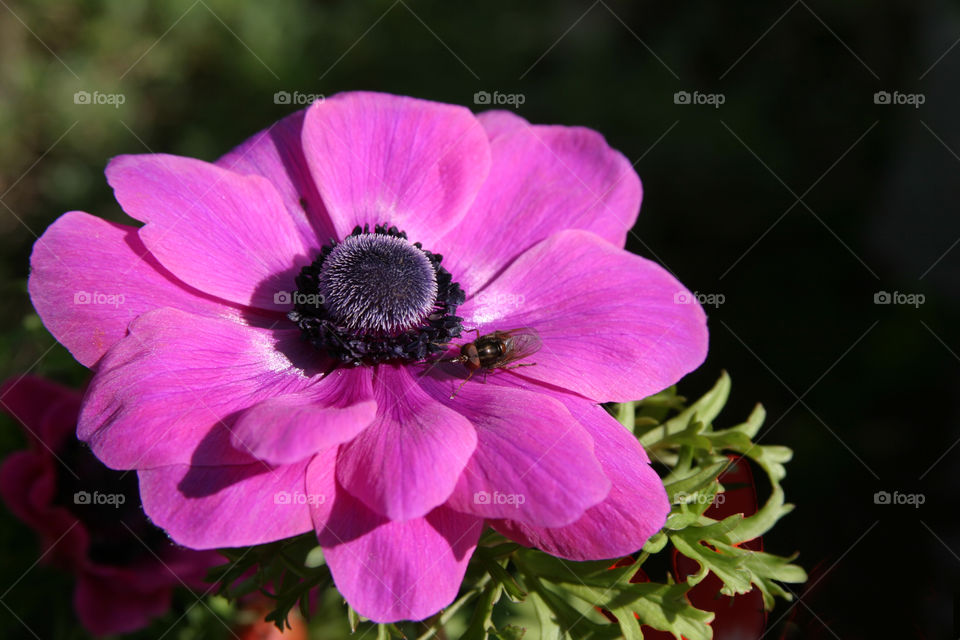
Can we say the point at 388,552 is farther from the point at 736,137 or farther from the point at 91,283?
the point at 736,137

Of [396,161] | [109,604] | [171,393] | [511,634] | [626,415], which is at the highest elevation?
[396,161]
